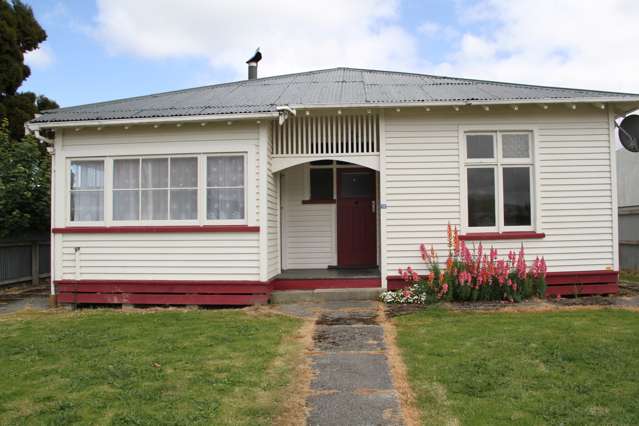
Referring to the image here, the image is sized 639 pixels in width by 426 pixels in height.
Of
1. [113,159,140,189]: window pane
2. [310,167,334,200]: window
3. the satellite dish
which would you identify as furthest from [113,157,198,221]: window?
the satellite dish

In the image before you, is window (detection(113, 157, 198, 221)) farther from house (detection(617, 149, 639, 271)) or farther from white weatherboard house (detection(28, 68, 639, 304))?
house (detection(617, 149, 639, 271))

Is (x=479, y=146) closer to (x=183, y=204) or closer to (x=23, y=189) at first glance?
(x=183, y=204)

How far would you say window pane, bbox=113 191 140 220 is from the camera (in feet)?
27.7

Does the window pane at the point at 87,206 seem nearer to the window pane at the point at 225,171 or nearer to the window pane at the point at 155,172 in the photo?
the window pane at the point at 155,172

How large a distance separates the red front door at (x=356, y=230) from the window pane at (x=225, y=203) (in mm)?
2553

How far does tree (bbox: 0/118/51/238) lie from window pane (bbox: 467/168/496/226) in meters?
9.55

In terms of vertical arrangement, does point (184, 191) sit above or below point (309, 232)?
above

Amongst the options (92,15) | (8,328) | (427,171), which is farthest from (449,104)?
(92,15)

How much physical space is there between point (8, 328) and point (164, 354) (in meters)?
3.20

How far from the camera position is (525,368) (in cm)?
443

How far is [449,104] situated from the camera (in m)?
8.02

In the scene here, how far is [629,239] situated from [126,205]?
12528mm

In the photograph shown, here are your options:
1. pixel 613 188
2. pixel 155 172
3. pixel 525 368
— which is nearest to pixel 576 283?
pixel 613 188

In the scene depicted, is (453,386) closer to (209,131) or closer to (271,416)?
(271,416)
